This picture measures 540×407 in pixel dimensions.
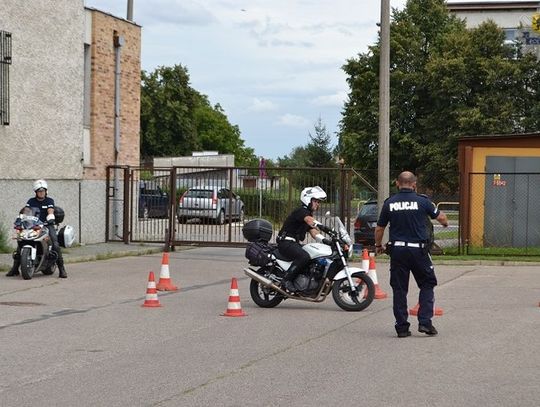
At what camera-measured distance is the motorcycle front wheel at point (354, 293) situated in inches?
531

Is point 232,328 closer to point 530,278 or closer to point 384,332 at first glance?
point 384,332

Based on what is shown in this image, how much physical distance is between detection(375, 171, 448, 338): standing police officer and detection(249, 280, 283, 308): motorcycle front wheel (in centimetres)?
322

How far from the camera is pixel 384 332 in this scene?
11.5 m

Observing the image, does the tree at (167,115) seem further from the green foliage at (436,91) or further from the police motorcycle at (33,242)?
the police motorcycle at (33,242)

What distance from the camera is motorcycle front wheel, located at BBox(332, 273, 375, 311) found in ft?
44.3

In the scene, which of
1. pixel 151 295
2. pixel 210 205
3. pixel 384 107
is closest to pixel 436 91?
pixel 210 205

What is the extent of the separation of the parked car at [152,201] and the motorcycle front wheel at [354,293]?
13341 mm

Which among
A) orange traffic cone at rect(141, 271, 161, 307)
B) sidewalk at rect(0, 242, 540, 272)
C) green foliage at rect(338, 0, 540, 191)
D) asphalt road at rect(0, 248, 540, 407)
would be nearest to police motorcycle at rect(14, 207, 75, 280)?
asphalt road at rect(0, 248, 540, 407)

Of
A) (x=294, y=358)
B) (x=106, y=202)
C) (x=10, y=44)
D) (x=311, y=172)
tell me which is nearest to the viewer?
(x=294, y=358)

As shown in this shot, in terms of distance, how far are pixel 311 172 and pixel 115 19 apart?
7.83 meters

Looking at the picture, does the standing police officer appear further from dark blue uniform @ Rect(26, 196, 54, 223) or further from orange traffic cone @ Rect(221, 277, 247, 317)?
dark blue uniform @ Rect(26, 196, 54, 223)

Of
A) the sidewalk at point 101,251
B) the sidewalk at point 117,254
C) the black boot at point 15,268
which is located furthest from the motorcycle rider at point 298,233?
the sidewalk at point 117,254

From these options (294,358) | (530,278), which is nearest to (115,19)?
(530,278)

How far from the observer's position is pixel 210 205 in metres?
25.9
